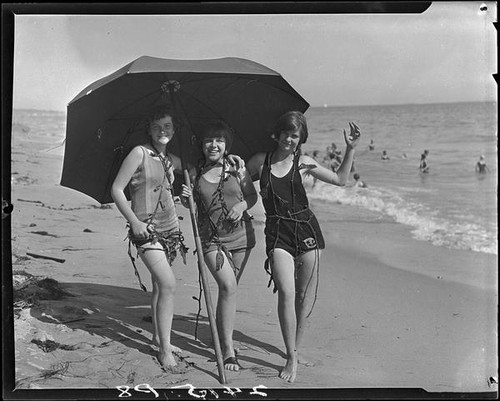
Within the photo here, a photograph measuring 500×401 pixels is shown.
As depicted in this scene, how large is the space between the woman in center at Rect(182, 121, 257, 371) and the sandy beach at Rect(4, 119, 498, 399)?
0.33ft

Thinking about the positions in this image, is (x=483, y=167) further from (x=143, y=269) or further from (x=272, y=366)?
(x=143, y=269)

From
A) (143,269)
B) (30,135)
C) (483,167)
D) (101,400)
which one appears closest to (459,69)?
(483,167)

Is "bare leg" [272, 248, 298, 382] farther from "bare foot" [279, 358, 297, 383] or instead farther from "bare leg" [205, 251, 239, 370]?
"bare leg" [205, 251, 239, 370]

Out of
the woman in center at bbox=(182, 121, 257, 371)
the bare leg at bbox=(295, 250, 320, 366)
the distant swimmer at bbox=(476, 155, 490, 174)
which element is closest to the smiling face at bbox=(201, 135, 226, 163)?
the woman in center at bbox=(182, 121, 257, 371)

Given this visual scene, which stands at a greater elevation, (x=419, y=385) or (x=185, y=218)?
(x=185, y=218)

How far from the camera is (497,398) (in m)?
3.94

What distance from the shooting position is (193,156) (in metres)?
3.88

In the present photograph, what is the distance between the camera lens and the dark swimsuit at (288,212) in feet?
12.5

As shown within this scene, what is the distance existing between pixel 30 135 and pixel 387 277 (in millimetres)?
2225

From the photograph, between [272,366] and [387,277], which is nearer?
[272,366]

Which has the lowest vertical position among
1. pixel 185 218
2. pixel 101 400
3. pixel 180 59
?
pixel 101 400

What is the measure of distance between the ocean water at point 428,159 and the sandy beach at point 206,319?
0.57 feet

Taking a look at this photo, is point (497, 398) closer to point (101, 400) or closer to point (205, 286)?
point (205, 286)

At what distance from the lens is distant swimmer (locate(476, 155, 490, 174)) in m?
3.90
